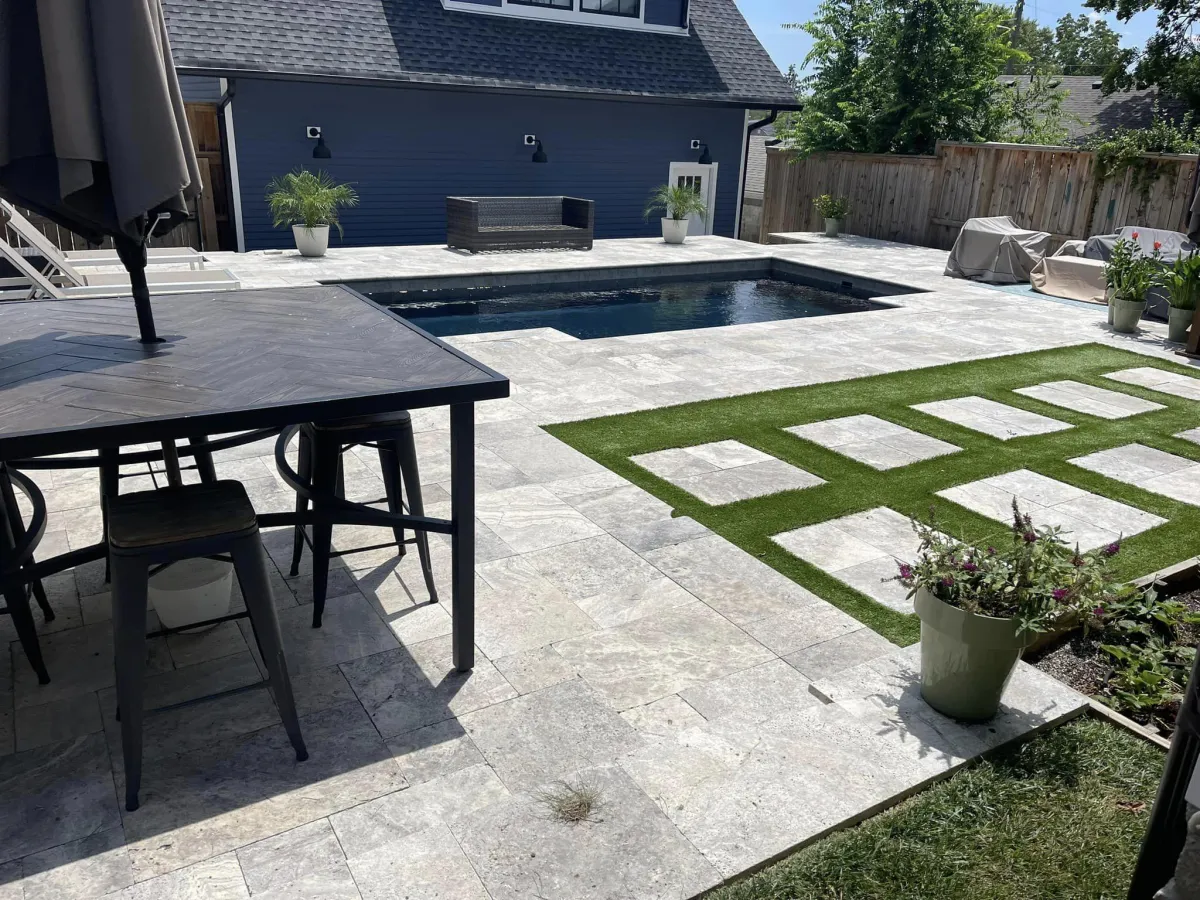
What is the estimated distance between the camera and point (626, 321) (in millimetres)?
9773

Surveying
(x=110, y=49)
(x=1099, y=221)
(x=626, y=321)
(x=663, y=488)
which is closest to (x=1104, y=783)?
(x=663, y=488)

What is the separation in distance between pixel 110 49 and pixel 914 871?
291 cm

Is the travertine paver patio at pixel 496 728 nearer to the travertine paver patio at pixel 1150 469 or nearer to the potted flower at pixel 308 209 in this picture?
the travertine paver patio at pixel 1150 469

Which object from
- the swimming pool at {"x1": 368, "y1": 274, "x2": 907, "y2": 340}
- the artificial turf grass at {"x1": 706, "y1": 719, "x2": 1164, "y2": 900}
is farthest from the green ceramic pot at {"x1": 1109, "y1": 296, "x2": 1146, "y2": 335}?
the artificial turf grass at {"x1": 706, "y1": 719, "x2": 1164, "y2": 900}

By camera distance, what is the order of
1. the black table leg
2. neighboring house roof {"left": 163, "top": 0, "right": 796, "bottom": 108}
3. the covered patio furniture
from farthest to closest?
1. neighboring house roof {"left": 163, "top": 0, "right": 796, "bottom": 108}
2. the covered patio furniture
3. the black table leg

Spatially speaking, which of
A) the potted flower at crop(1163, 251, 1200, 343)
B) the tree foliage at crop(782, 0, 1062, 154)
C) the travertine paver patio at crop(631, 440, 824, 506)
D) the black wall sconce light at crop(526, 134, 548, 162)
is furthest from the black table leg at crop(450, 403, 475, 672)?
the tree foliage at crop(782, 0, 1062, 154)

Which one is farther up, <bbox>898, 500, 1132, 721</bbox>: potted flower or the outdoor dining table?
the outdoor dining table

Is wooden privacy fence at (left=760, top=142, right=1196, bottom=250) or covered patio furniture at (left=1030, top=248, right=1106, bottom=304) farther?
wooden privacy fence at (left=760, top=142, right=1196, bottom=250)

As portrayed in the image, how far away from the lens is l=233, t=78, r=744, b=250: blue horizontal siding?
12109 mm

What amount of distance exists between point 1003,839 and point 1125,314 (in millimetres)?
7625

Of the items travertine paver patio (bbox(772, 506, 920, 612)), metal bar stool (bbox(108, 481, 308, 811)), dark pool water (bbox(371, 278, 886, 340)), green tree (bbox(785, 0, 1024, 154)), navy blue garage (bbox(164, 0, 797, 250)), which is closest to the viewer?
metal bar stool (bbox(108, 481, 308, 811))

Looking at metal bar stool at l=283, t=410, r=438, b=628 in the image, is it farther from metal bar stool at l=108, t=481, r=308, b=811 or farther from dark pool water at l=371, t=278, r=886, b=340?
dark pool water at l=371, t=278, r=886, b=340

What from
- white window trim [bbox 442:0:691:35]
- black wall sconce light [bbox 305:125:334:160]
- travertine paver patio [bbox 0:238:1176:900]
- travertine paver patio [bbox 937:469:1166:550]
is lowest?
travertine paver patio [bbox 0:238:1176:900]

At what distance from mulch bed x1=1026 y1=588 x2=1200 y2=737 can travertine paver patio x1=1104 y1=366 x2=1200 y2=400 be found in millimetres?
3847
